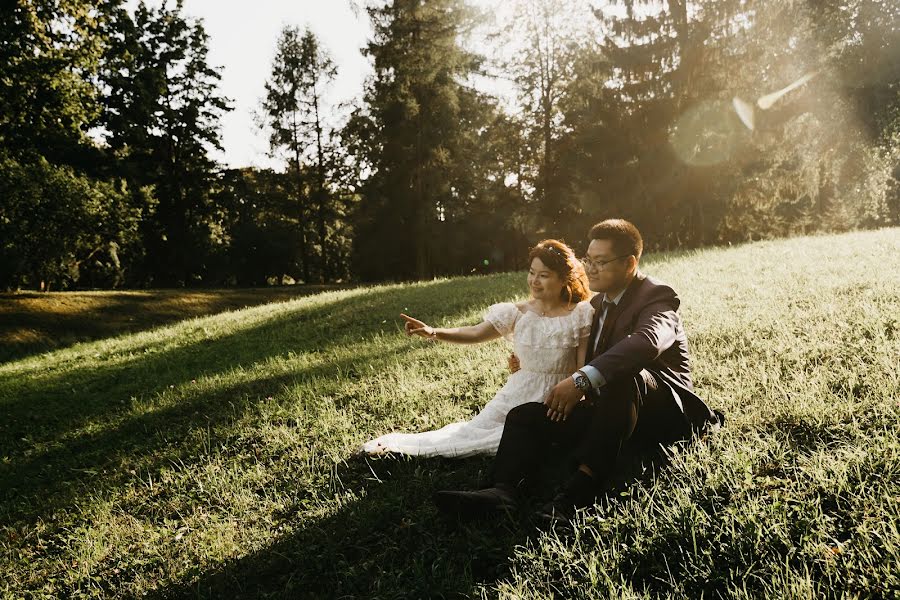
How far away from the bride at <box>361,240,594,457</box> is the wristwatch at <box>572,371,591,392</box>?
98cm

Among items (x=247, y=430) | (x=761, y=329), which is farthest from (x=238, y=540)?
(x=761, y=329)

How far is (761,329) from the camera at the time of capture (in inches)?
221

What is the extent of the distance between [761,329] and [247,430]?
5.56 m

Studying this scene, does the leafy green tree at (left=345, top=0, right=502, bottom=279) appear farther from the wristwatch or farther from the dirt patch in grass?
the wristwatch

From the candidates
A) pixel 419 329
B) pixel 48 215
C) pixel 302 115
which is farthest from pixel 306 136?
pixel 419 329

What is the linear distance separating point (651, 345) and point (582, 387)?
19.0 inches

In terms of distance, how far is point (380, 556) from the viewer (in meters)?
3.20

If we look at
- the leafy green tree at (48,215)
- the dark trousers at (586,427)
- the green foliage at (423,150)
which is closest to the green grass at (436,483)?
the dark trousers at (586,427)

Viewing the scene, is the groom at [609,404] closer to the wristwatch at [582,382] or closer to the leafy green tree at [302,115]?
the wristwatch at [582,382]

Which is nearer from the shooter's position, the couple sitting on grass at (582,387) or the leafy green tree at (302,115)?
the couple sitting on grass at (582,387)

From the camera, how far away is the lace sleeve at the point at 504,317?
452 cm

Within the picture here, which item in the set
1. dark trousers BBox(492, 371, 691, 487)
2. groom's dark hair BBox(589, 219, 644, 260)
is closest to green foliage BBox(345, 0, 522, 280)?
groom's dark hair BBox(589, 219, 644, 260)

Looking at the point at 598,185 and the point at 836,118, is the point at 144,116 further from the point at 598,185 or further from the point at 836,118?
the point at 836,118

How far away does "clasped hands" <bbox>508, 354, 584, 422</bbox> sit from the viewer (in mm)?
3150
